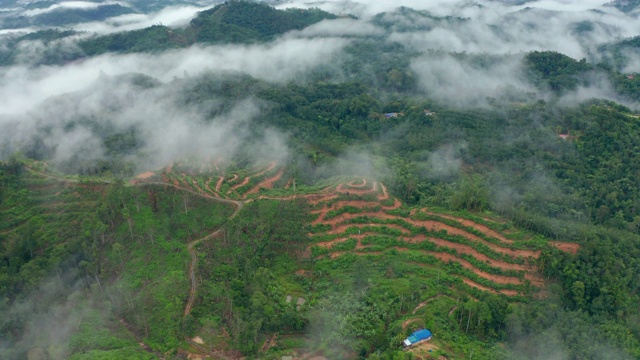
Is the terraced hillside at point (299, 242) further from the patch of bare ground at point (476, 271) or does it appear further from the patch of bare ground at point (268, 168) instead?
the patch of bare ground at point (268, 168)

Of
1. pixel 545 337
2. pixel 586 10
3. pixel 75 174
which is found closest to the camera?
pixel 545 337

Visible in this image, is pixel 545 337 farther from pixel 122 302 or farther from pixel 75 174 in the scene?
pixel 75 174

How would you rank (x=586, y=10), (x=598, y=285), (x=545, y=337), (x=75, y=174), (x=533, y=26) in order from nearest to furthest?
(x=545, y=337) < (x=598, y=285) < (x=75, y=174) < (x=533, y=26) < (x=586, y=10)

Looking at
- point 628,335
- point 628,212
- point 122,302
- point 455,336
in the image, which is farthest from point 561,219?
point 122,302

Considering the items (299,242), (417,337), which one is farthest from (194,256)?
(417,337)

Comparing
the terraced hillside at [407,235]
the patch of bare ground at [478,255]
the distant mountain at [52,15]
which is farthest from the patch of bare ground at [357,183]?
the distant mountain at [52,15]

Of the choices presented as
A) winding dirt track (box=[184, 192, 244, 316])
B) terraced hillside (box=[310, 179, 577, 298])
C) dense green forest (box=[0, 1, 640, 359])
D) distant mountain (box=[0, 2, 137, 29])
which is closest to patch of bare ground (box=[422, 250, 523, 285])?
terraced hillside (box=[310, 179, 577, 298])

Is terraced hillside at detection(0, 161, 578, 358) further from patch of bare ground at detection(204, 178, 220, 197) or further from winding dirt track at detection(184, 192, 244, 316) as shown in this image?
patch of bare ground at detection(204, 178, 220, 197)
